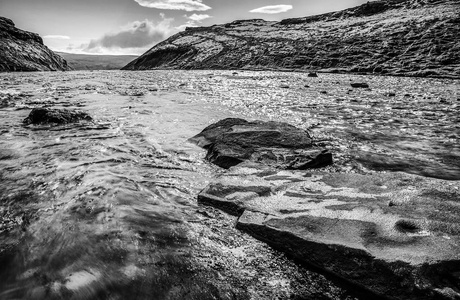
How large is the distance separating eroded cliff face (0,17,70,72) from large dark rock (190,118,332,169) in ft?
222

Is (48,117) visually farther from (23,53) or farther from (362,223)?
(23,53)

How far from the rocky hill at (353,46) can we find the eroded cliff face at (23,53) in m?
29.4

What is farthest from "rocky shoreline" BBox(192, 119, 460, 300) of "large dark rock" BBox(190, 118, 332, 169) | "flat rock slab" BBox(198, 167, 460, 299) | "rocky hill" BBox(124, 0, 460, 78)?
"rocky hill" BBox(124, 0, 460, 78)

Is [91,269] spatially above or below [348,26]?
below

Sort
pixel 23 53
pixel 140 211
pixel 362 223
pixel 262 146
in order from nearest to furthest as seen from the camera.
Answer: pixel 362 223, pixel 140 211, pixel 262 146, pixel 23 53

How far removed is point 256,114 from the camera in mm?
10414

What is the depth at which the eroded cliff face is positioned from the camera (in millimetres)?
58375

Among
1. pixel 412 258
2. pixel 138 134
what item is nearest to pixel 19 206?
pixel 138 134

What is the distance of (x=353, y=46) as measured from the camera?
4912 cm

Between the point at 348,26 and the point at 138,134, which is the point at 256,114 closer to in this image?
the point at 138,134

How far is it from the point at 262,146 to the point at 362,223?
3050 millimetres

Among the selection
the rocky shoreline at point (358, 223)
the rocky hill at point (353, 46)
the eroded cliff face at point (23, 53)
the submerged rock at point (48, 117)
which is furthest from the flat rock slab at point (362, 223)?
the eroded cliff face at point (23, 53)

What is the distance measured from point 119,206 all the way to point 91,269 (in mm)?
1130

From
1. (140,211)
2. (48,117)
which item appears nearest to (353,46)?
(48,117)
